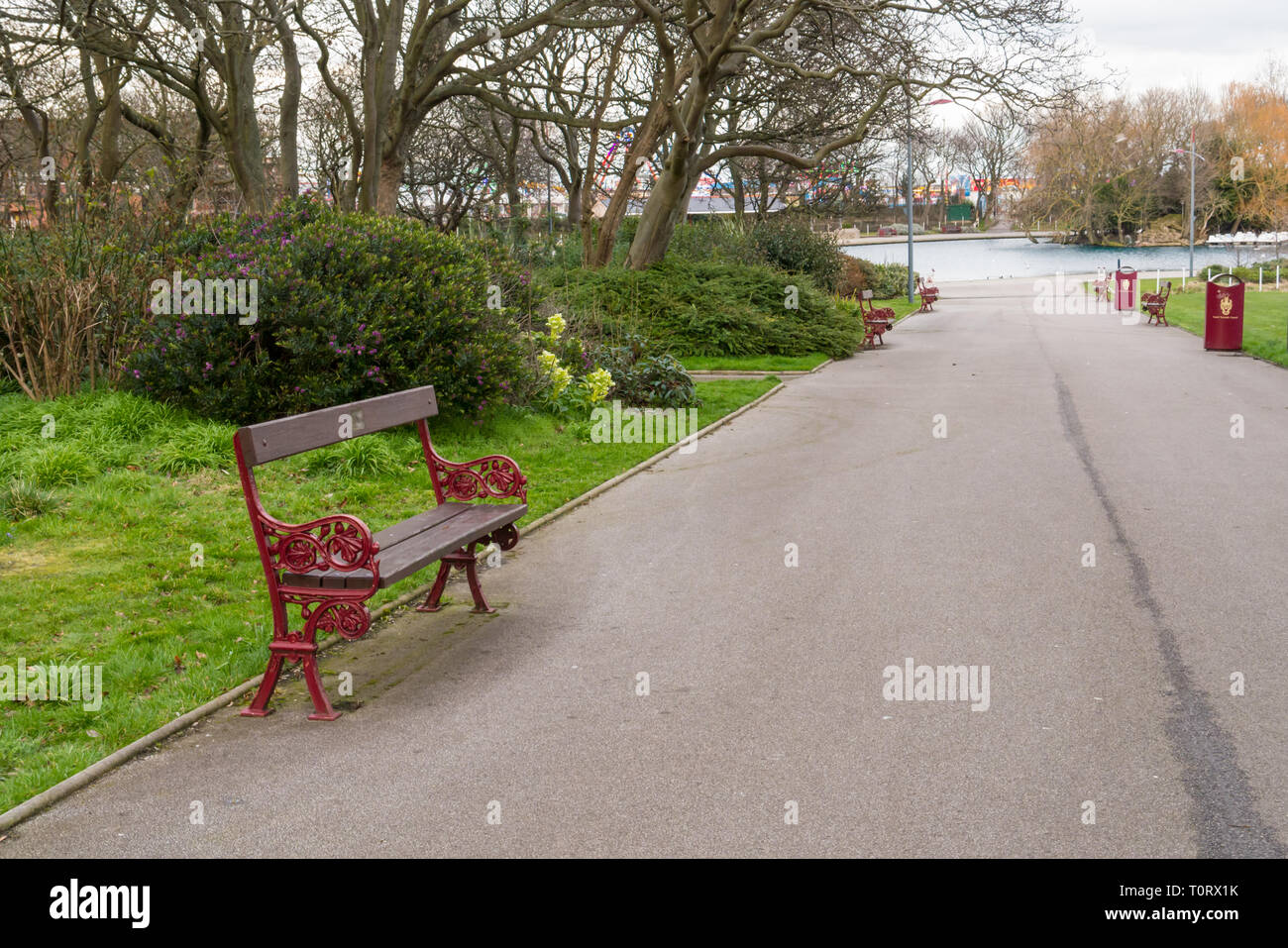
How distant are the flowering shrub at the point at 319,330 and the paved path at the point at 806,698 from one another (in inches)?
89.0

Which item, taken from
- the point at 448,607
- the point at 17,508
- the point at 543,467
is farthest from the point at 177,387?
the point at 448,607

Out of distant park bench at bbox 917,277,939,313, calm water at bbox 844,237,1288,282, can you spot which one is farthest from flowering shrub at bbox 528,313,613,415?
calm water at bbox 844,237,1288,282

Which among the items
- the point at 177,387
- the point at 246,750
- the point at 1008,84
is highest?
the point at 1008,84

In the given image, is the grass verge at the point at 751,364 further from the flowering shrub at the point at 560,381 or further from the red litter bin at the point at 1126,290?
the red litter bin at the point at 1126,290

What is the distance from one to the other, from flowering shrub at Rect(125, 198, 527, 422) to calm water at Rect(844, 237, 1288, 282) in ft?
165

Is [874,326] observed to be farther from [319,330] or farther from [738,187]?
[738,187]

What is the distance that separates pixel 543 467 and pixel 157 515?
12.2 ft

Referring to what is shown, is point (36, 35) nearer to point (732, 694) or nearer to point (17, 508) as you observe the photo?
point (17, 508)

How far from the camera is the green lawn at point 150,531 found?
17.4 feet

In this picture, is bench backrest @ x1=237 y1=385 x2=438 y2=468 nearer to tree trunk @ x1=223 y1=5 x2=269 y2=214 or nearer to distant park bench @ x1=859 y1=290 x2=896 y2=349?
tree trunk @ x1=223 y1=5 x2=269 y2=214

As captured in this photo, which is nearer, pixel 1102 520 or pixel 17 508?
pixel 17 508

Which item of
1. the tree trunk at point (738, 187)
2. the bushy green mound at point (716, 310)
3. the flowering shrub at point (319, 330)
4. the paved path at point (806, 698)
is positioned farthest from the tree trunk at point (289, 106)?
the tree trunk at point (738, 187)

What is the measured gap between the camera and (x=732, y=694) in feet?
18.0

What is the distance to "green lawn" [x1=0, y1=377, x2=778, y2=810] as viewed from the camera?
208 inches
